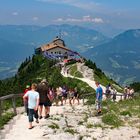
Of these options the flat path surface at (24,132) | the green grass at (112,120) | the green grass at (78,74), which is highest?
the green grass at (78,74)

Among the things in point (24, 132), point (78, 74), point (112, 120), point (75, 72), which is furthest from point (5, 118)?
point (75, 72)

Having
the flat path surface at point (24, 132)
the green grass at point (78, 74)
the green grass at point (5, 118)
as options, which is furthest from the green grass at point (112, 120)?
the green grass at point (78, 74)

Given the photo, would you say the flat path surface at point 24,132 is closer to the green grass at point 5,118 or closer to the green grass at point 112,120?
the green grass at point 5,118

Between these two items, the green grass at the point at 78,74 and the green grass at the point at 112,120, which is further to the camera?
the green grass at the point at 78,74

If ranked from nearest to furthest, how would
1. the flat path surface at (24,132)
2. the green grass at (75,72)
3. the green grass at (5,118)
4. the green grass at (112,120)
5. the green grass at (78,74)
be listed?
1. the flat path surface at (24,132)
2. the green grass at (5,118)
3. the green grass at (112,120)
4. the green grass at (78,74)
5. the green grass at (75,72)

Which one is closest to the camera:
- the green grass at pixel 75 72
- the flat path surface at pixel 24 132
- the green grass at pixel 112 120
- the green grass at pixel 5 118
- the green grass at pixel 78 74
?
the flat path surface at pixel 24 132

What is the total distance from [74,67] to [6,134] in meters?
78.9

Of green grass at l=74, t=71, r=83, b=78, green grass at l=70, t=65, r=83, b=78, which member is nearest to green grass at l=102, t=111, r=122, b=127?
green grass at l=74, t=71, r=83, b=78

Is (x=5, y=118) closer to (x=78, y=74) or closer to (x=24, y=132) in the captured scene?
(x=24, y=132)

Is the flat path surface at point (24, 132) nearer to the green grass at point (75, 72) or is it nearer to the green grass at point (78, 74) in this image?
Answer: the green grass at point (78, 74)

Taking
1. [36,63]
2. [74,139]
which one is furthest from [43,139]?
[36,63]

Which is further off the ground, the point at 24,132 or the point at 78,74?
the point at 78,74

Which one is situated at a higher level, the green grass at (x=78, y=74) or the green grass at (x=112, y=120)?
the green grass at (x=78, y=74)

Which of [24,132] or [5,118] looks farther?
[5,118]
